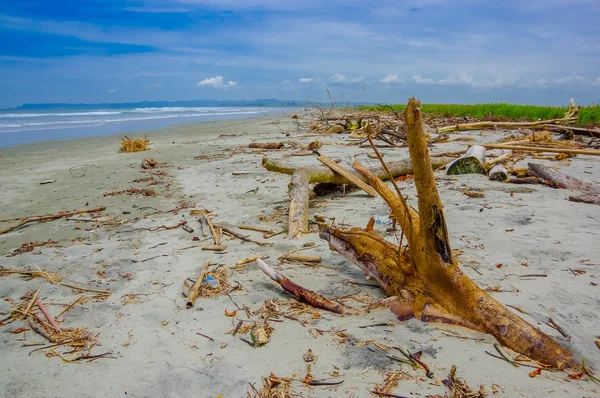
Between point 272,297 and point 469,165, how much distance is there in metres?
5.31

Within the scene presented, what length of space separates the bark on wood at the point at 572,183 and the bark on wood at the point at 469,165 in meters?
0.81

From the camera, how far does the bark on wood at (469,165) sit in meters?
6.85

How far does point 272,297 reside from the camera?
301 cm

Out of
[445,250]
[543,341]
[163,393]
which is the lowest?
[163,393]

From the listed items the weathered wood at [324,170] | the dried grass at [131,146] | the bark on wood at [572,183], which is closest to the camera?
the bark on wood at [572,183]

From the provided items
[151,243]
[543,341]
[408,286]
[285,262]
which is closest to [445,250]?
[408,286]

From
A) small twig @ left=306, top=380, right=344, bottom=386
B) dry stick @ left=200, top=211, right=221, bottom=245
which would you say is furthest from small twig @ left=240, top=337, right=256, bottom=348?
dry stick @ left=200, top=211, right=221, bottom=245

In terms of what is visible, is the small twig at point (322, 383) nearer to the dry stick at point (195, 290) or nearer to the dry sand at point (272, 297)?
the dry sand at point (272, 297)

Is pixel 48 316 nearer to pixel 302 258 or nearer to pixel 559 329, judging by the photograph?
pixel 302 258

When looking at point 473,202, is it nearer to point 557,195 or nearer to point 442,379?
point 557,195

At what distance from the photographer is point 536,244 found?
11.9 feet

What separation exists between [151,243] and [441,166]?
570cm

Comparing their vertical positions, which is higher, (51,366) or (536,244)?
(536,244)

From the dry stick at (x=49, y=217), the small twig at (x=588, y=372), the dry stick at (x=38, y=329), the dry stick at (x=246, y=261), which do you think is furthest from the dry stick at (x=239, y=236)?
the small twig at (x=588, y=372)
